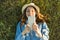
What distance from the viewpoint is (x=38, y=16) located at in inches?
93.4

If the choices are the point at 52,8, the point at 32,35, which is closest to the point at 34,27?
the point at 32,35

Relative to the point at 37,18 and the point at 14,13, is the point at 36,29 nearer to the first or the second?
the point at 37,18

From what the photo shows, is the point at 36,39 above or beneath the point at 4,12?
beneath

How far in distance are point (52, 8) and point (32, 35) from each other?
0.29 metres

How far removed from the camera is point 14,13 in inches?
96.4

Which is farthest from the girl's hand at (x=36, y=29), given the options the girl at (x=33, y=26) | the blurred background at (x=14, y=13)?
the blurred background at (x=14, y=13)

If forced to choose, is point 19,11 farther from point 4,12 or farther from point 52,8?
point 52,8

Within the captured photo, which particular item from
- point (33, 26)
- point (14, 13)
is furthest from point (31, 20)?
point (14, 13)

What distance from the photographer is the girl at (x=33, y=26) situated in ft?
7.70

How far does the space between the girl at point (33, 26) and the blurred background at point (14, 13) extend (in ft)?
0.22

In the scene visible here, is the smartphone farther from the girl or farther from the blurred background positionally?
the blurred background

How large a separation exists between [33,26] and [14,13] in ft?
0.71

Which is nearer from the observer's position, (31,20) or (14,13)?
(31,20)

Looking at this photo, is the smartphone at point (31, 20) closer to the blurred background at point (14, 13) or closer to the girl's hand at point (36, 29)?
the girl's hand at point (36, 29)
